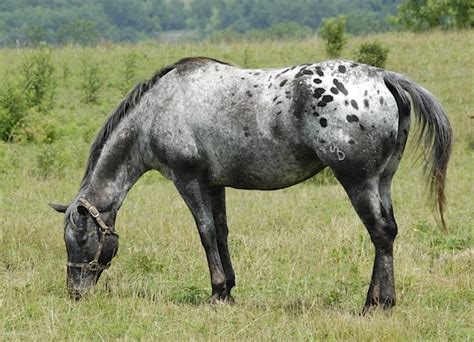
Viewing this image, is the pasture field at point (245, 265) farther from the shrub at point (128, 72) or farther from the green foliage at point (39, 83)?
the shrub at point (128, 72)

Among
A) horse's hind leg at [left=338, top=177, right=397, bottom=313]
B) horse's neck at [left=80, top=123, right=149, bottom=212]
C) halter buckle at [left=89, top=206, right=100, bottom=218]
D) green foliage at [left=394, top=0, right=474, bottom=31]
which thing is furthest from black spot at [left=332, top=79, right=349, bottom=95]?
green foliage at [left=394, top=0, right=474, bottom=31]

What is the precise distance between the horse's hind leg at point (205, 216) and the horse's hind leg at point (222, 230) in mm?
278

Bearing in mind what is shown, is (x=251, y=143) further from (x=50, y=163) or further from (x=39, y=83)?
(x=39, y=83)

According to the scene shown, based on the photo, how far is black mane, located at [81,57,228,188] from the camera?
327 inches

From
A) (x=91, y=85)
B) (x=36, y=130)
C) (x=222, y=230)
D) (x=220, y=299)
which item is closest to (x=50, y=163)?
(x=36, y=130)

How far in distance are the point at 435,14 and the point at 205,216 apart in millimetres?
34708

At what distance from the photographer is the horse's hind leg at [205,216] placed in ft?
26.3

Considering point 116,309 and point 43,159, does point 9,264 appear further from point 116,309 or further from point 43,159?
point 43,159

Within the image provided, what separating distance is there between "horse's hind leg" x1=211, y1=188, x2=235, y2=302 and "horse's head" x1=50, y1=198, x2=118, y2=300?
0.96m

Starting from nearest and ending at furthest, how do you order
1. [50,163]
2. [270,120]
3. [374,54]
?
[270,120], [50,163], [374,54]

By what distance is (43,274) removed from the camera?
9.04 meters

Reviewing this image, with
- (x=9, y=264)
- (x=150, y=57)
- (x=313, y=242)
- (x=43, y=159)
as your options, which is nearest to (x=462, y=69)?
(x=150, y=57)

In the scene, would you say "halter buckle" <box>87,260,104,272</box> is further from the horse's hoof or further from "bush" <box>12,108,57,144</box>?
"bush" <box>12,108,57,144</box>

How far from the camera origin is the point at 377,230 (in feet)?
24.2
